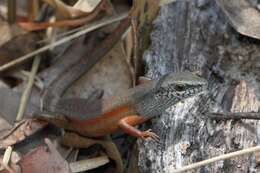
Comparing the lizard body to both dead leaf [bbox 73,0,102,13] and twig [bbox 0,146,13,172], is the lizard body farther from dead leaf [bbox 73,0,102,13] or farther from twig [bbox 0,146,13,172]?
dead leaf [bbox 73,0,102,13]

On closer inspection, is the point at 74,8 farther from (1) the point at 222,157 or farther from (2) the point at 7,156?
(1) the point at 222,157

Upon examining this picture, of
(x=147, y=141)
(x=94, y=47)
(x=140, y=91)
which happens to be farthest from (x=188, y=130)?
(x=94, y=47)

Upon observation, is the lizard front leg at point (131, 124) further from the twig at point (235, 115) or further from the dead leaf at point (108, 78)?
the dead leaf at point (108, 78)

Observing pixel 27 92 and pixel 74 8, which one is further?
pixel 27 92

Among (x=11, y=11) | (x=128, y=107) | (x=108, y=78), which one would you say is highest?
(x=11, y=11)

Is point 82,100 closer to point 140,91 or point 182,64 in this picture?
point 140,91

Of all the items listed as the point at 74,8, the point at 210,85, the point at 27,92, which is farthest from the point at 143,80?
the point at 27,92
